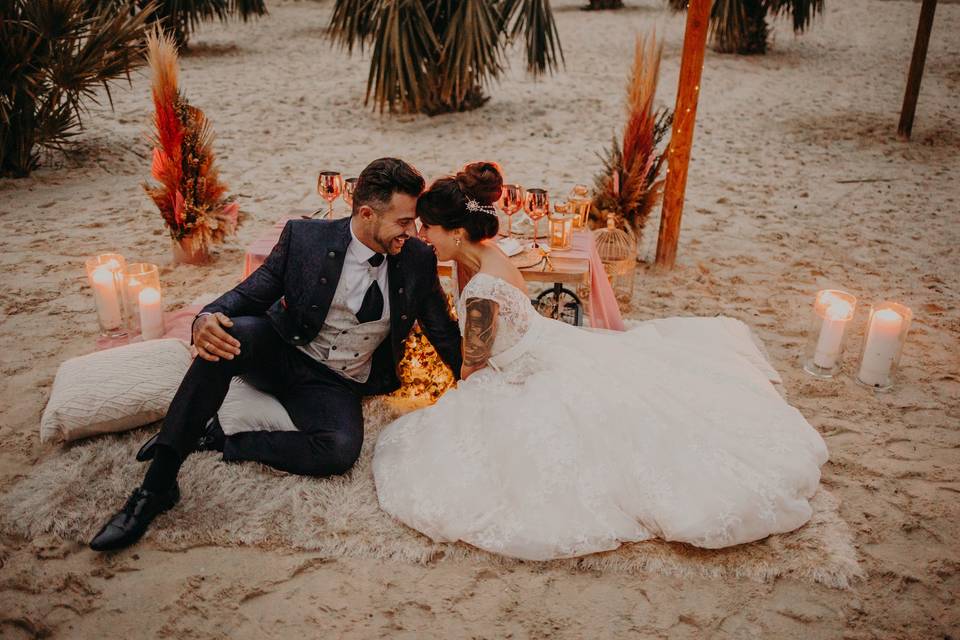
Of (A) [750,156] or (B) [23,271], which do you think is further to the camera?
(A) [750,156]

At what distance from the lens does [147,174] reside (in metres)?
6.59

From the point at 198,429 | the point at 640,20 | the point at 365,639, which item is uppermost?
the point at 640,20

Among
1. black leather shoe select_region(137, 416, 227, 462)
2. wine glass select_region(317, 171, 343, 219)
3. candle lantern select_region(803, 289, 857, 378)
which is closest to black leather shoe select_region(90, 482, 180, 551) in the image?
black leather shoe select_region(137, 416, 227, 462)

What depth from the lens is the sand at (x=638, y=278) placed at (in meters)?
2.39

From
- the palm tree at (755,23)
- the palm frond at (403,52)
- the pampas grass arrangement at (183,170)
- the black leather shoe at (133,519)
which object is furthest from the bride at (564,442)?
the palm tree at (755,23)

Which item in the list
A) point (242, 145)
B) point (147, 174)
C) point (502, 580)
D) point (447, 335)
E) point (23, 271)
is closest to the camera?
point (502, 580)

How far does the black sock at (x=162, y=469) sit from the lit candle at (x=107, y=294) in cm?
160

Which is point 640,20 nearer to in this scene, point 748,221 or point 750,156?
point 750,156

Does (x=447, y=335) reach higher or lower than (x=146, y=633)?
higher

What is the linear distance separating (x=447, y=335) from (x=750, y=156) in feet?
18.1

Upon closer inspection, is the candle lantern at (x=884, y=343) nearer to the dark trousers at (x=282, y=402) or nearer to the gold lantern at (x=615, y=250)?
the gold lantern at (x=615, y=250)

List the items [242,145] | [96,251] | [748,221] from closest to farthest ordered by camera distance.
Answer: [96,251] < [748,221] < [242,145]

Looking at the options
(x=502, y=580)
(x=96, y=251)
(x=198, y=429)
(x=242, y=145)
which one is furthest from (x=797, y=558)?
(x=242, y=145)

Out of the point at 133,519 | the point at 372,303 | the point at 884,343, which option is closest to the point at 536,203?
the point at 372,303
